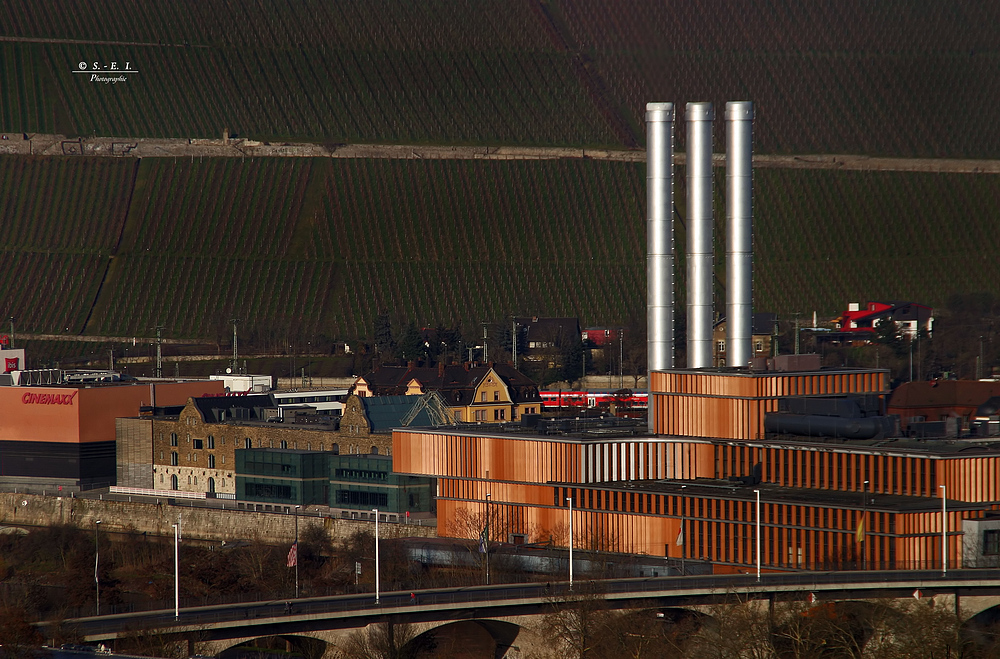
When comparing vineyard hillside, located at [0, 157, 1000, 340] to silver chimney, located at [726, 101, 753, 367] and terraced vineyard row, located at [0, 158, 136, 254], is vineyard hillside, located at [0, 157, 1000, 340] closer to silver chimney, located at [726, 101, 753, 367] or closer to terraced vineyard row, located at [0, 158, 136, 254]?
terraced vineyard row, located at [0, 158, 136, 254]

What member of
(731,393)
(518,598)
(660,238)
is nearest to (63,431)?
(660,238)

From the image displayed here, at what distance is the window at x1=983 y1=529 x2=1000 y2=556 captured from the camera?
1905 inches

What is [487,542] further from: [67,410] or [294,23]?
[294,23]

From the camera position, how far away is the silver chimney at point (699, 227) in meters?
67.9

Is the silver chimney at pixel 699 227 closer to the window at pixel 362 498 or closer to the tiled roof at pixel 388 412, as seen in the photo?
the tiled roof at pixel 388 412

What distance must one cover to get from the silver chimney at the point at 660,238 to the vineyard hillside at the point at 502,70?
6371 centimetres

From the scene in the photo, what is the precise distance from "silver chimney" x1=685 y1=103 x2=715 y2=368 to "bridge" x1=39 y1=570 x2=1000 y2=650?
23432mm

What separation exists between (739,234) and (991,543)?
22.0 meters

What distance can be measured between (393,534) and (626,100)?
93050 millimetres

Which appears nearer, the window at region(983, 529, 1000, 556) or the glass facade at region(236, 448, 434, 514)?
the window at region(983, 529, 1000, 556)

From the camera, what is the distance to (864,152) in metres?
140

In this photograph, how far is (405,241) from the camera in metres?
139

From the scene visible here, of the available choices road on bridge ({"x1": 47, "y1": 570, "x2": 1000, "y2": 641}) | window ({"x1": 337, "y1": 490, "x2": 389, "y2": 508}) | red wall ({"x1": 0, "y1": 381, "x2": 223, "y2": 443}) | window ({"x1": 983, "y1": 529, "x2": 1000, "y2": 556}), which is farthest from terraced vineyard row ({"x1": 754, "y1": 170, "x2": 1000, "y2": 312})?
road on bridge ({"x1": 47, "y1": 570, "x2": 1000, "y2": 641})

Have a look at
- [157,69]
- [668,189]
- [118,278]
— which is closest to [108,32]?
[157,69]
